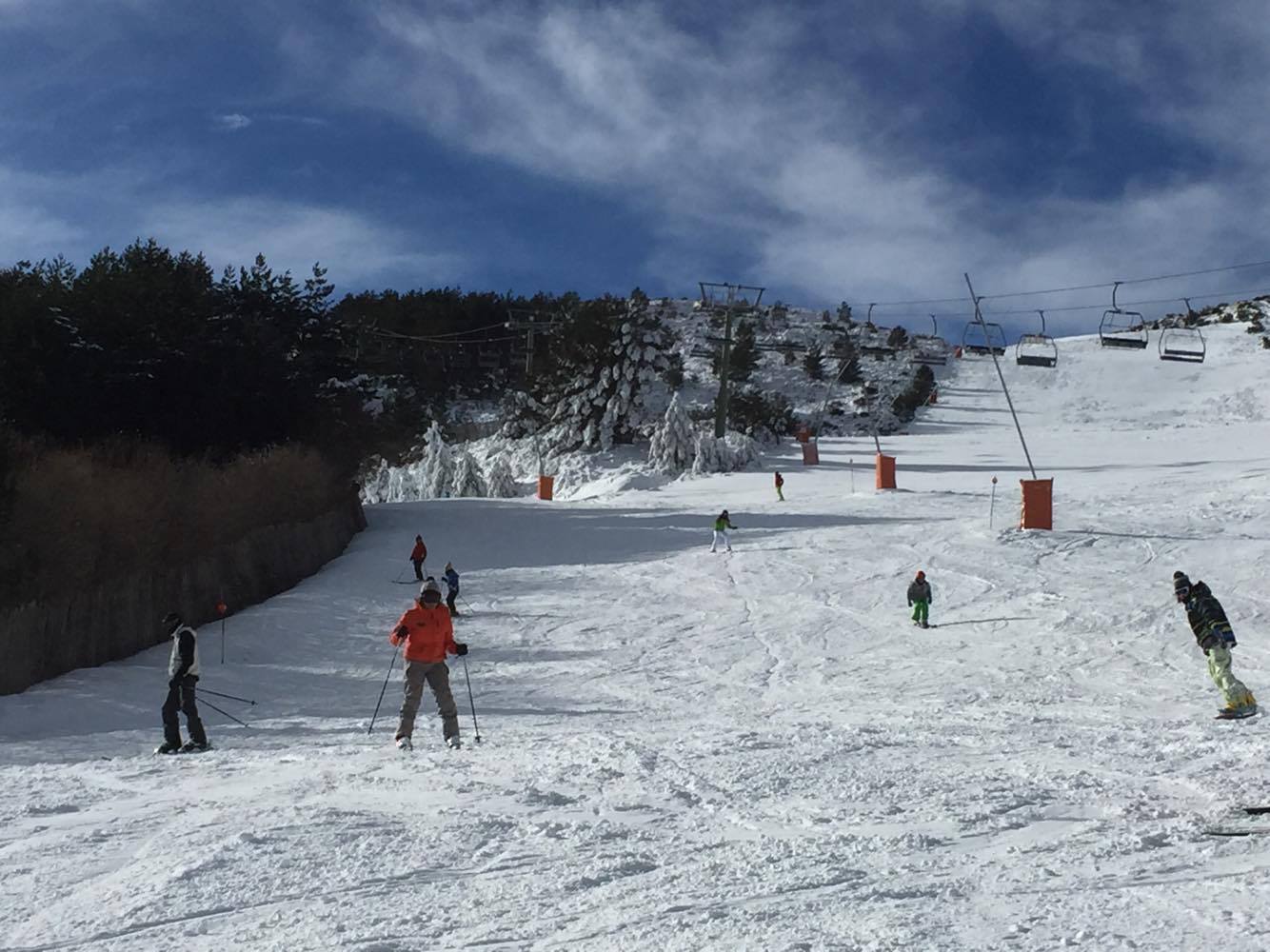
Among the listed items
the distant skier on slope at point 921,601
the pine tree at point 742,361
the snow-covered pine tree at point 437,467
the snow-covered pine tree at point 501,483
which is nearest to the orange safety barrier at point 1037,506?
the distant skier on slope at point 921,601

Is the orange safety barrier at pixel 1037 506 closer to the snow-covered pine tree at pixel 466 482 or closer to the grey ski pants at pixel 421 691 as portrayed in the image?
the grey ski pants at pixel 421 691

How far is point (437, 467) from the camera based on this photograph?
58469 mm

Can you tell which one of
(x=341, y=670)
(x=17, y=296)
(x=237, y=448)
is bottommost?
(x=341, y=670)

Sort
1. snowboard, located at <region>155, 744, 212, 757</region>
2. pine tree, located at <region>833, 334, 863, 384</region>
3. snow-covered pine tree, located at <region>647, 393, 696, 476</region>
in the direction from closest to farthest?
snowboard, located at <region>155, 744, 212, 757</region>, snow-covered pine tree, located at <region>647, 393, 696, 476</region>, pine tree, located at <region>833, 334, 863, 384</region>

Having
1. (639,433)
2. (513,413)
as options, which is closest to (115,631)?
(639,433)

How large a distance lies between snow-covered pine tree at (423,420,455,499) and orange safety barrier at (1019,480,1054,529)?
35126 millimetres

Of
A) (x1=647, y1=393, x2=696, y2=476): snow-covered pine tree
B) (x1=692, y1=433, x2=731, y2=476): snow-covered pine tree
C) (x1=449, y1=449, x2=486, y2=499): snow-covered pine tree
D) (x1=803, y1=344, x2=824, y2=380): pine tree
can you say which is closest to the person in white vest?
(x1=692, y1=433, x2=731, y2=476): snow-covered pine tree

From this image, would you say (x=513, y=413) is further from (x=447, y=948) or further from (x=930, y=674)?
(x=447, y=948)

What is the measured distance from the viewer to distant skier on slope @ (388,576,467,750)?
10.9 meters

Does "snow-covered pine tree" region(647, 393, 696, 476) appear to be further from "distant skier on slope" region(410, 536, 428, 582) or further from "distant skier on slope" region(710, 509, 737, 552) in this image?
"distant skier on slope" region(410, 536, 428, 582)

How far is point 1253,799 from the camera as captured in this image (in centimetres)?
712

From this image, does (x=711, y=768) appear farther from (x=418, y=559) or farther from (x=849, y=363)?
(x=849, y=363)

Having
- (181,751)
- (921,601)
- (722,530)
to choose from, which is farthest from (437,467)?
(181,751)

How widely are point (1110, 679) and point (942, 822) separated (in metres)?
10.5
